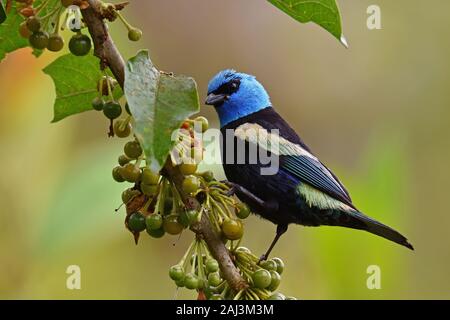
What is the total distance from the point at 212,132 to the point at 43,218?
0.86 metres

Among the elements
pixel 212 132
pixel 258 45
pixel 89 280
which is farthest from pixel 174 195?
pixel 258 45

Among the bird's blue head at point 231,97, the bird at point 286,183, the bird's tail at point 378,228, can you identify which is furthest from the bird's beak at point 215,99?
the bird's tail at point 378,228

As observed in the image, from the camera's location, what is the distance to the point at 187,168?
5.88 feet

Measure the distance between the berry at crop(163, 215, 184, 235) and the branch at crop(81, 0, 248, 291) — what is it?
42mm

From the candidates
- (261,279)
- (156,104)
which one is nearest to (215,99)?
(261,279)

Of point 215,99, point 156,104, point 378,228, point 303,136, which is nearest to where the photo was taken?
point 156,104

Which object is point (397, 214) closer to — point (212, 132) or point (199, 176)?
point (212, 132)

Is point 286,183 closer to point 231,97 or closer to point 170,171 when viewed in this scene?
point 231,97

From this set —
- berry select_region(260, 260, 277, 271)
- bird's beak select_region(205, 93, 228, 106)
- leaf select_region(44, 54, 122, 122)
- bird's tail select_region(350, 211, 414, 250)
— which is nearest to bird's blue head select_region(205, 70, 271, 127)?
bird's beak select_region(205, 93, 228, 106)

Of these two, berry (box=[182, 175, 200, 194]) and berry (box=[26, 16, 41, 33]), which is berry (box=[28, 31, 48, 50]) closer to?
berry (box=[26, 16, 41, 33])

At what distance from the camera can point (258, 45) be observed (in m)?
6.00

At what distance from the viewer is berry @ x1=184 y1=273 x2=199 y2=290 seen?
1.90m

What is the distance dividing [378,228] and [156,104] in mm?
1584

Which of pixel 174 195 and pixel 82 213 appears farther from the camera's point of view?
pixel 82 213
